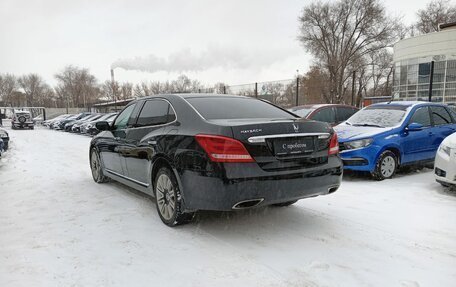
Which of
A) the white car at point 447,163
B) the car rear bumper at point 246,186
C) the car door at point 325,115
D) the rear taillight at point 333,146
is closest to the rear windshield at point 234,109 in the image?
the rear taillight at point 333,146

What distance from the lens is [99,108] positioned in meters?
46.2

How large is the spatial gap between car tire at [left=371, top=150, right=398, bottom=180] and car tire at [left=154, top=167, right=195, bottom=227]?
3999 mm

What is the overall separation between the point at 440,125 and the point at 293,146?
5.54m

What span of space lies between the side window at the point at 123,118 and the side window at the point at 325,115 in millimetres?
5530

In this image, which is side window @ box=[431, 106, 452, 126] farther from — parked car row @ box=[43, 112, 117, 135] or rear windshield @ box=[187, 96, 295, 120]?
parked car row @ box=[43, 112, 117, 135]

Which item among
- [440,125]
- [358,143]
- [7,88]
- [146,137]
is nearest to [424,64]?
[440,125]

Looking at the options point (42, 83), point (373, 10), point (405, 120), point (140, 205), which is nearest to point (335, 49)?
point (373, 10)

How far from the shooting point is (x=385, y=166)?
6.47 metres

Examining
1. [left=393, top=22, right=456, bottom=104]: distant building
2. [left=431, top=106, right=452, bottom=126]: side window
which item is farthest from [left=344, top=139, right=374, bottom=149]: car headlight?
[left=393, top=22, right=456, bottom=104]: distant building

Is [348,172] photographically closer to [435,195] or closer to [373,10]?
[435,195]

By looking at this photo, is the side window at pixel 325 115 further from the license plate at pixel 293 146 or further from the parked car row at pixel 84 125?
the parked car row at pixel 84 125

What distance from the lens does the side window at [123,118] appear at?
17.3ft

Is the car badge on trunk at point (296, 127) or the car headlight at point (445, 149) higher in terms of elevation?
the car badge on trunk at point (296, 127)

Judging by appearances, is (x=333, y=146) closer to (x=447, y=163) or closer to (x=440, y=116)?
(x=447, y=163)
